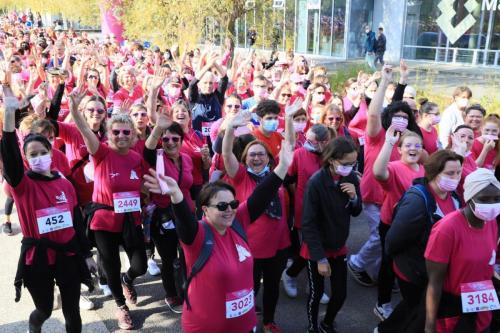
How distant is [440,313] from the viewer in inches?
121

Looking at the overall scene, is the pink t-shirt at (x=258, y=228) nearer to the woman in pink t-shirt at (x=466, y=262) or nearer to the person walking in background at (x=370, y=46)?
the woman in pink t-shirt at (x=466, y=262)

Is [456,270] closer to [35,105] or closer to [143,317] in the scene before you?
[143,317]

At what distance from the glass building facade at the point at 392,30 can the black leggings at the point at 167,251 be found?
12.4 m

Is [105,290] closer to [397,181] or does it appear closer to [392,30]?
[397,181]

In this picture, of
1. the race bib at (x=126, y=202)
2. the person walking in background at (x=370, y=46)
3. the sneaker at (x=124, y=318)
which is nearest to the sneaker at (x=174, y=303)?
the sneaker at (x=124, y=318)

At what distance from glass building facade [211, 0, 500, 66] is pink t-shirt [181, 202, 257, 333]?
13766 millimetres

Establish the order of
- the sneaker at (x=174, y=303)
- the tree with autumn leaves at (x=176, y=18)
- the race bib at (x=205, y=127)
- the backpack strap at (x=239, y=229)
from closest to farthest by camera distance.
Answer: the backpack strap at (x=239, y=229)
the sneaker at (x=174, y=303)
the race bib at (x=205, y=127)
the tree with autumn leaves at (x=176, y=18)

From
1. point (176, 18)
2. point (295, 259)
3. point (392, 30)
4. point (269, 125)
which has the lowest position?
point (295, 259)

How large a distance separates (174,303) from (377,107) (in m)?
2.80

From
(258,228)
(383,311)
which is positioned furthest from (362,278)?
(258,228)

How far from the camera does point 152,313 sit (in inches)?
185

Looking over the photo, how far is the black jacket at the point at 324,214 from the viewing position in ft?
12.6

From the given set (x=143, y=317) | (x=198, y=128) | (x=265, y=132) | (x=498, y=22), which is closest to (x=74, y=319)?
(x=143, y=317)

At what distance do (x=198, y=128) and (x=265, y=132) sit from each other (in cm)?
216
